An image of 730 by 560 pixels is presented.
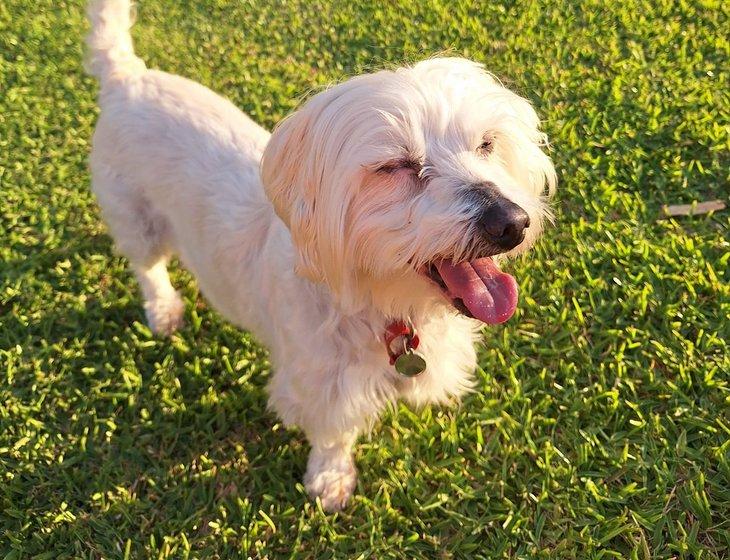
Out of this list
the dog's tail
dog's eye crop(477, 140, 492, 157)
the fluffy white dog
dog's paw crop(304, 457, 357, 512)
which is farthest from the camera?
the dog's tail

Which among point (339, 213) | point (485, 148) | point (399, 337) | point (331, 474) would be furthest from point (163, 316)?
point (485, 148)

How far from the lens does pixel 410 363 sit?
8.29 feet

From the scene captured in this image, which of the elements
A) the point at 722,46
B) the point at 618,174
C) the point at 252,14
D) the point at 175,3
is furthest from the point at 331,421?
the point at 175,3

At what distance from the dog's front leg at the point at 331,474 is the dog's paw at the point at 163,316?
1.42 meters

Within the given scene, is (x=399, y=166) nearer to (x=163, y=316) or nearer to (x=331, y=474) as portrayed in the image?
(x=331, y=474)

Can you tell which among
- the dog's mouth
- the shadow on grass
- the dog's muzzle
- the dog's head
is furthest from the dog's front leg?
the dog's muzzle

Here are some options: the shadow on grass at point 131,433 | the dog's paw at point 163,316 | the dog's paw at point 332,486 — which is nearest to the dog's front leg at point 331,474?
the dog's paw at point 332,486

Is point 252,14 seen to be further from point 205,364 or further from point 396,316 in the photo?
point 396,316

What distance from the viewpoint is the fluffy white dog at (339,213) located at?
2027mm

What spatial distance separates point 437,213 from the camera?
196 cm

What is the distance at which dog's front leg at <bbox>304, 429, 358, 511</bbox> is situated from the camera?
10.1 feet

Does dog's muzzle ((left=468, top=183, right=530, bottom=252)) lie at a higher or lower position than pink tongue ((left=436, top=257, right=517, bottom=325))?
higher

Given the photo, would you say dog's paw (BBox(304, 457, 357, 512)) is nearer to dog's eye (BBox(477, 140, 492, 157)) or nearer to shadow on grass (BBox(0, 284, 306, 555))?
shadow on grass (BBox(0, 284, 306, 555))

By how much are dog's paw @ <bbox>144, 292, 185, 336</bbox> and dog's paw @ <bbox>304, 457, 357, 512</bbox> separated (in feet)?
4.89
